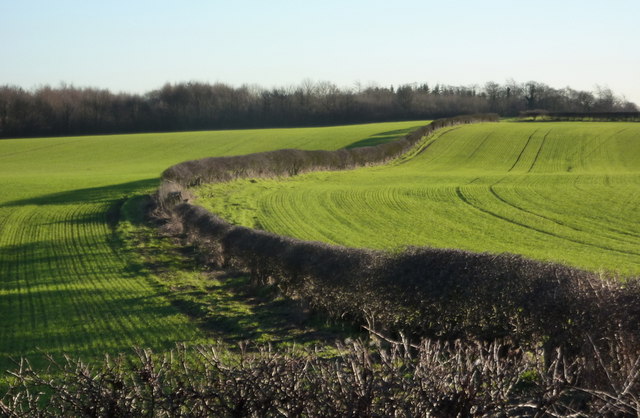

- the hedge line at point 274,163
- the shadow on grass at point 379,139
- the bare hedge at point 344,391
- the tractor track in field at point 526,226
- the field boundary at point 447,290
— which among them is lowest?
the tractor track in field at point 526,226

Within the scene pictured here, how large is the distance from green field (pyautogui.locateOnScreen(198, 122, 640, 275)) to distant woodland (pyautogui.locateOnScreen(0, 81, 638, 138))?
51.1 m

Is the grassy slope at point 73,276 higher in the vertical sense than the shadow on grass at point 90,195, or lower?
lower

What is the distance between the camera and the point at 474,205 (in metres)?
30.3

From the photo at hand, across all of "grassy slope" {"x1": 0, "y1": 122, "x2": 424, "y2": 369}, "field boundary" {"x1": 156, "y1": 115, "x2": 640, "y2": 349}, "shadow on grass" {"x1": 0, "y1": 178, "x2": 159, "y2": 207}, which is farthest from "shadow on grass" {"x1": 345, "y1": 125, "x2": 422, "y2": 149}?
"field boundary" {"x1": 156, "y1": 115, "x2": 640, "y2": 349}

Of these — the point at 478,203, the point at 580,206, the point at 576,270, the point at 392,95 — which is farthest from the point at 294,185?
the point at 392,95

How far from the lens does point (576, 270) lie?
9086 mm

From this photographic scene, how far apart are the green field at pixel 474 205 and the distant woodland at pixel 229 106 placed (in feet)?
168

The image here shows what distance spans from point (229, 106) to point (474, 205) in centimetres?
7804

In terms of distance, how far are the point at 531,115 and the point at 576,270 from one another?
81.9 metres

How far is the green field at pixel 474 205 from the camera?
867 inches

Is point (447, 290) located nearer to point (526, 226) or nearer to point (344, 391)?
point (344, 391)

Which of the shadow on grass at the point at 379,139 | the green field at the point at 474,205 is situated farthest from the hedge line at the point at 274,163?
the shadow on grass at the point at 379,139

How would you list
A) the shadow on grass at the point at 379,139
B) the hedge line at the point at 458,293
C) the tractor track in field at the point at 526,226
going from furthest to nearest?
the shadow on grass at the point at 379,139 → the tractor track in field at the point at 526,226 → the hedge line at the point at 458,293

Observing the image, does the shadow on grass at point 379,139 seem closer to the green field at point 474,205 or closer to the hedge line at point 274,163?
the hedge line at point 274,163
